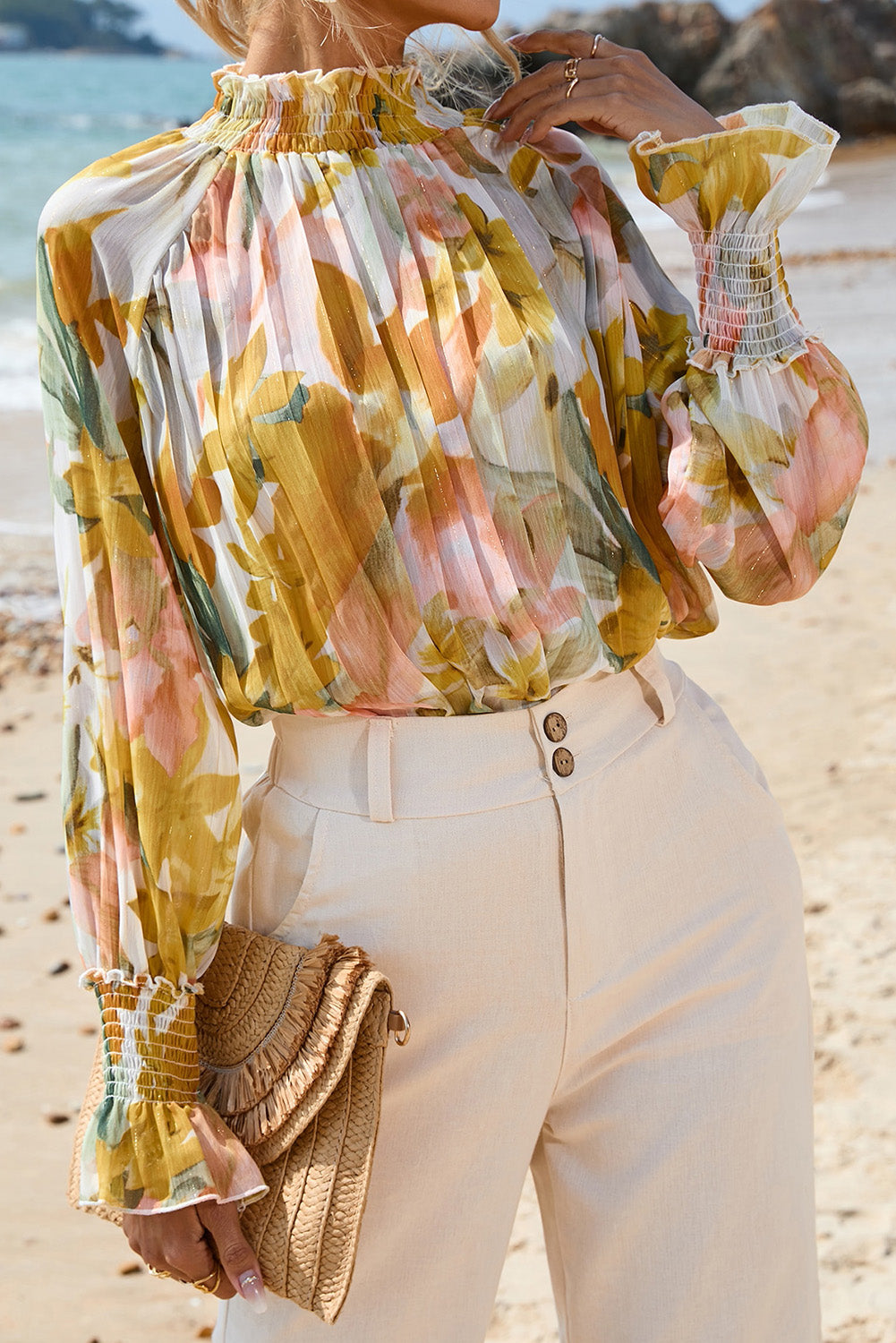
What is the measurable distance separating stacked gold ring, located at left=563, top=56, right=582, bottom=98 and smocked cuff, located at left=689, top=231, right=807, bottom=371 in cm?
24

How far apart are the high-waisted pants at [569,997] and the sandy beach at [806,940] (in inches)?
5.2

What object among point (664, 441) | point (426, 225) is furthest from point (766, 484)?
point (426, 225)

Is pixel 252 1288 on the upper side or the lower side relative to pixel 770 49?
upper

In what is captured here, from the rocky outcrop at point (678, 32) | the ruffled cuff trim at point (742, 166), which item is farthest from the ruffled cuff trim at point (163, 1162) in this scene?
the rocky outcrop at point (678, 32)

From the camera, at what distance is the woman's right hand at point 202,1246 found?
140 cm

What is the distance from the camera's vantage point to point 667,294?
62.9 inches

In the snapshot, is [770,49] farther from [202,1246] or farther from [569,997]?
[202,1246]

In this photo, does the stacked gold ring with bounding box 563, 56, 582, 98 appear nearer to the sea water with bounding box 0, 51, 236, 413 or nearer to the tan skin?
the tan skin

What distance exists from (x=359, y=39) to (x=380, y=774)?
2.55ft

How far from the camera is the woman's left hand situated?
1.55 metres

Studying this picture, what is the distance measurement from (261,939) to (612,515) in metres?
0.57

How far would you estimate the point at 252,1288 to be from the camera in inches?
55.2

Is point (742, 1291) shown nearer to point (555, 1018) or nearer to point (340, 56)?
point (555, 1018)

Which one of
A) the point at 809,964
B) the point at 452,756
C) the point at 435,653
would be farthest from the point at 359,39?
the point at 809,964
